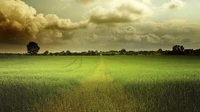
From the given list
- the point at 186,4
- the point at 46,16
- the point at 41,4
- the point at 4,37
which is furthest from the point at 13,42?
the point at 186,4

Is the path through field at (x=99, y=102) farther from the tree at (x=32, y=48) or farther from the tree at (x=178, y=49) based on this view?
the tree at (x=32, y=48)

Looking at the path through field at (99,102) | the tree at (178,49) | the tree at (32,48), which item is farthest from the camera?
the tree at (32,48)

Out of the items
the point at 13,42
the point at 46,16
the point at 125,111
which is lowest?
the point at 125,111

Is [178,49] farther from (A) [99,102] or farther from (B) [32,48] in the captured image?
(A) [99,102]

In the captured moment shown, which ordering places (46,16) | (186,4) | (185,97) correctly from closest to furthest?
(185,97) < (186,4) < (46,16)

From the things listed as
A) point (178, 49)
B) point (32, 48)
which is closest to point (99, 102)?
point (178, 49)

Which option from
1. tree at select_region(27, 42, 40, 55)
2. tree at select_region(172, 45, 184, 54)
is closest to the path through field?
tree at select_region(172, 45, 184, 54)

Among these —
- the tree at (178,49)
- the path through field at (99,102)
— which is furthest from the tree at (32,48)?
the path through field at (99,102)

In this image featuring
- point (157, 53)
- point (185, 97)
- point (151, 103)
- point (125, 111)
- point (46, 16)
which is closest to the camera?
point (125, 111)

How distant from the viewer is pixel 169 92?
10383 millimetres

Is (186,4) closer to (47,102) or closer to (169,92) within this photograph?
(169,92)

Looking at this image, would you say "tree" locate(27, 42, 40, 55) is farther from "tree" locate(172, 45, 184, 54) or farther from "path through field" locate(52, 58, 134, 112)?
"path through field" locate(52, 58, 134, 112)

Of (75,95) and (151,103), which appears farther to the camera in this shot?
(75,95)

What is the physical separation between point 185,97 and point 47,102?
4.71 metres
